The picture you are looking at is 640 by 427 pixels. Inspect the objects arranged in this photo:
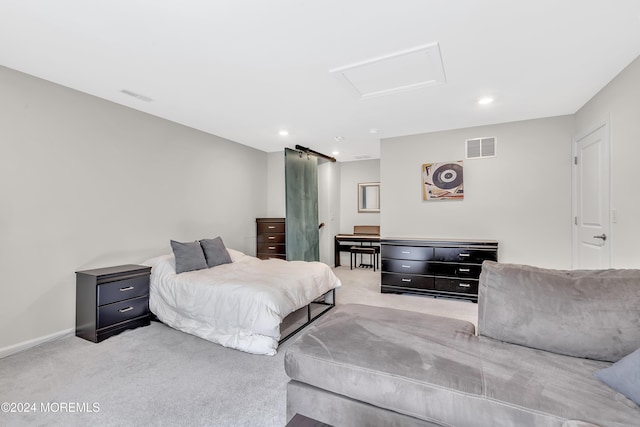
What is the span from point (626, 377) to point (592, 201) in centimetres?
297

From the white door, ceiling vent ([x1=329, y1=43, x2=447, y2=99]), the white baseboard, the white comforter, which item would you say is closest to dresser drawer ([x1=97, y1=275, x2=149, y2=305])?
the white comforter

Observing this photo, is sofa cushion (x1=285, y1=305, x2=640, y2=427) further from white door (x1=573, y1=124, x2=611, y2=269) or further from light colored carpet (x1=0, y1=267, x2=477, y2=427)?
white door (x1=573, y1=124, x2=611, y2=269)

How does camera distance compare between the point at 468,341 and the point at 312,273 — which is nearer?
the point at 468,341

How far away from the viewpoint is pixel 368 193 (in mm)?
7086

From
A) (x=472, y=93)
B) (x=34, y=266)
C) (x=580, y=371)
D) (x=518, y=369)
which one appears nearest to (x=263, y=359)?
(x=518, y=369)

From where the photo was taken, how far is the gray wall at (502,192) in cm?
398

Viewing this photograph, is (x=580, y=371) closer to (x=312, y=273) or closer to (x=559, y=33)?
(x=559, y=33)

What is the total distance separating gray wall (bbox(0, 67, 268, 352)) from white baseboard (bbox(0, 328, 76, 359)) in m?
0.03

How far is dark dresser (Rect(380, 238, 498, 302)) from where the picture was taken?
4117 mm

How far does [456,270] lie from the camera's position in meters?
4.20

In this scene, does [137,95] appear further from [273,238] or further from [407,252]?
[407,252]

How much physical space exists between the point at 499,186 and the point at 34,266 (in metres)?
5.61

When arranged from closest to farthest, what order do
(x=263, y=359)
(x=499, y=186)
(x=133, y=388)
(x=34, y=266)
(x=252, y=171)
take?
(x=133, y=388)
(x=263, y=359)
(x=34, y=266)
(x=499, y=186)
(x=252, y=171)

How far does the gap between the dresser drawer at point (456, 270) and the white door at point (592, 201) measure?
3.84 ft
